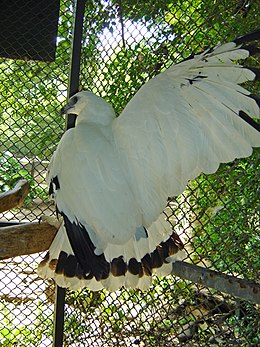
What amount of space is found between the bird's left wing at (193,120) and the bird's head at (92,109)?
28cm

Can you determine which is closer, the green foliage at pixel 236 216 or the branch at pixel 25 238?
the branch at pixel 25 238

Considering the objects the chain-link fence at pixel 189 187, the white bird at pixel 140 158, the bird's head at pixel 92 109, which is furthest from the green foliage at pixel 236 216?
the bird's head at pixel 92 109

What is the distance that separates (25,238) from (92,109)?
66cm

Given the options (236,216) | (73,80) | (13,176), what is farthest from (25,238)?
(13,176)

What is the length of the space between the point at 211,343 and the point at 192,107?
1358 mm

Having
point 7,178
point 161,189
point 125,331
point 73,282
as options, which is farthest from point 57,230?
point 7,178

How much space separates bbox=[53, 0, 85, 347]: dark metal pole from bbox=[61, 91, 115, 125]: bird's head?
0.64ft

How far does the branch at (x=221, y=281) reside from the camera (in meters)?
1.73

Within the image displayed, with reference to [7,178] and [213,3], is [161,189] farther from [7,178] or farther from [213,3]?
[7,178]

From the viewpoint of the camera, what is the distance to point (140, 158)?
164cm

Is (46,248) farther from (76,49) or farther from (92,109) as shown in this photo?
(76,49)

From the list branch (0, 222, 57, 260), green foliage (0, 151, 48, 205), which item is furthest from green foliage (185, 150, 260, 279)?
green foliage (0, 151, 48, 205)

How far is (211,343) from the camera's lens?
2252 millimetres

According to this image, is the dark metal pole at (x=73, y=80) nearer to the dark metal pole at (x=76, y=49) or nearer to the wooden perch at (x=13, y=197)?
the dark metal pole at (x=76, y=49)
